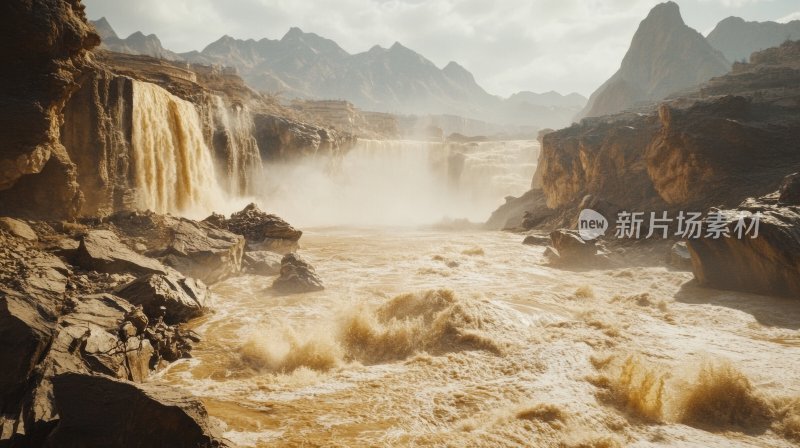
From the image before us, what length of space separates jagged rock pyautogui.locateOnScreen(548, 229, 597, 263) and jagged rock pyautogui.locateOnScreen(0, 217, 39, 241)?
16845mm

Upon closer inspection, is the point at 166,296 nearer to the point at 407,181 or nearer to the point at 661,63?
the point at 407,181

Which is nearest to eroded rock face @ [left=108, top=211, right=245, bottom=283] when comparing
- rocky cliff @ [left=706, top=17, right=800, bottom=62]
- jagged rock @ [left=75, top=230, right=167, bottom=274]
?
jagged rock @ [left=75, top=230, right=167, bottom=274]

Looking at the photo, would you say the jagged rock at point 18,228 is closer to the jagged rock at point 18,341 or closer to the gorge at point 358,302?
the gorge at point 358,302

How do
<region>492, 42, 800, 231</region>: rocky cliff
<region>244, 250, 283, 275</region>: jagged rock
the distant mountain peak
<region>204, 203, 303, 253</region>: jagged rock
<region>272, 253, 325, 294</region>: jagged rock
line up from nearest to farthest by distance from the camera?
<region>272, 253, 325, 294</region>: jagged rock, <region>244, 250, 283, 275</region>: jagged rock, <region>204, 203, 303, 253</region>: jagged rock, <region>492, 42, 800, 231</region>: rocky cliff, the distant mountain peak

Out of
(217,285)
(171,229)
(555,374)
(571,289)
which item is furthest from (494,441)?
(171,229)

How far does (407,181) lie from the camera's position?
50.2 m

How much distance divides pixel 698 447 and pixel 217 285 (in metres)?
11.3

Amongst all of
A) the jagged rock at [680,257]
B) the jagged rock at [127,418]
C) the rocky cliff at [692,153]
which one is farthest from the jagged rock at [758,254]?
the jagged rock at [127,418]

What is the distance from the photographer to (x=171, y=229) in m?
12.8

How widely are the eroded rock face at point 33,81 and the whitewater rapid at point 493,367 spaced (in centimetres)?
568

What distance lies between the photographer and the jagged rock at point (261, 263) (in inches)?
542

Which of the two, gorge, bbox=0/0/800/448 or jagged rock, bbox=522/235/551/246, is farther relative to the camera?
jagged rock, bbox=522/235/551/246

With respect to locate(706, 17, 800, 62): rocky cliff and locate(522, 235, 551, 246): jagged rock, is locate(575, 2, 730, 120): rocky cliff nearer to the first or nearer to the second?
locate(706, 17, 800, 62): rocky cliff

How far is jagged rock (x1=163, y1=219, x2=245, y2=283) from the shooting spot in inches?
451
